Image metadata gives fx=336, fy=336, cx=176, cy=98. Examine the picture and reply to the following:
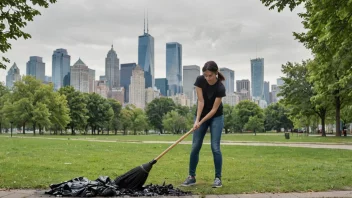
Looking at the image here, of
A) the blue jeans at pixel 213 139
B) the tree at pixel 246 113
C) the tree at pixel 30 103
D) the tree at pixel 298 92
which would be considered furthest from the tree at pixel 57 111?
the blue jeans at pixel 213 139

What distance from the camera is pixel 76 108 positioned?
67.7 metres

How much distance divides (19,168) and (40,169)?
0.58 metres

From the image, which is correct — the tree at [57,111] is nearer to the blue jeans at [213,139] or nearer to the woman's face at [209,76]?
the blue jeans at [213,139]

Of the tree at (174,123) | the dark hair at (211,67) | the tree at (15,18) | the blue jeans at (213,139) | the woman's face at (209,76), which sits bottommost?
the tree at (174,123)

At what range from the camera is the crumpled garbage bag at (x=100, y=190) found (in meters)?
4.83

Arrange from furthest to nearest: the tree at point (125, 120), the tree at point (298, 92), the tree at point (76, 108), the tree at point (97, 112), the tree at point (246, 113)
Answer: the tree at point (246, 113), the tree at point (125, 120), the tree at point (97, 112), the tree at point (76, 108), the tree at point (298, 92)

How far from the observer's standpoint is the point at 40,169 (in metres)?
7.89

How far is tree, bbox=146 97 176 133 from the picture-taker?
94.3m

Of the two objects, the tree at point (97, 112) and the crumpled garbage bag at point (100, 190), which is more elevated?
the tree at point (97, 112)

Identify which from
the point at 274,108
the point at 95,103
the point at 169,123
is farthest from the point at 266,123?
the point at 95,103

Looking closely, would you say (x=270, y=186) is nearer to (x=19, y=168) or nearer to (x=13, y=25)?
(x=19, y=168)

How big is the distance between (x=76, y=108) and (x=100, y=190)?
65.6 metres

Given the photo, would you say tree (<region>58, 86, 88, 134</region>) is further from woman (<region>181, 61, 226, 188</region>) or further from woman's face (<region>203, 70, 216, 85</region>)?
woman's face (<region>203, 70, 216, 85</region>)

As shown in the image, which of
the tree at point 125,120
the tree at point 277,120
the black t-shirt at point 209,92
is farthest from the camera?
the tree at point 277,120
